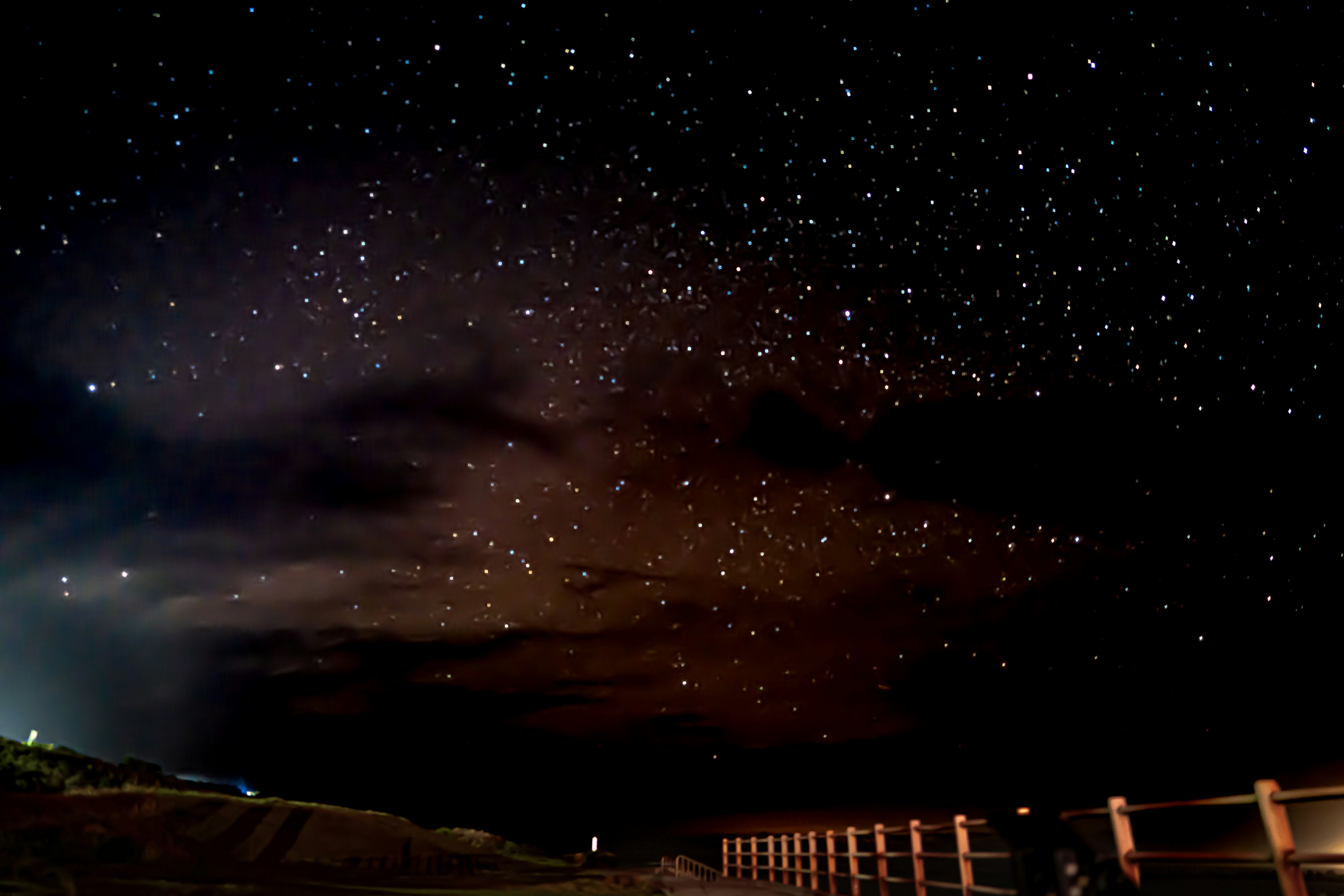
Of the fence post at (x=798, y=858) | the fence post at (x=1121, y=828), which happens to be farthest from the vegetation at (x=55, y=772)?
the fence post at (x=1121, y=828)

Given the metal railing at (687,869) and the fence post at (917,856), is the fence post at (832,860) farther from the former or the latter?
the metal railing at (687,869)

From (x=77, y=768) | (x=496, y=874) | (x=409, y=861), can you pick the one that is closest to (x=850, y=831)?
(x=496, y=874)

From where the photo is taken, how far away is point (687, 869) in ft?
119

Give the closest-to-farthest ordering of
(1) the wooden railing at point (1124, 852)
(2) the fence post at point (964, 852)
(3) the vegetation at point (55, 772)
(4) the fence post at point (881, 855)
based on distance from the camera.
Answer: (1) the wooden railing at point (1124, 852) < (2) the fence post at point (964, 852) < (4) the fence post at point (881, 855) < (3) the vegetation at point (55, 772)

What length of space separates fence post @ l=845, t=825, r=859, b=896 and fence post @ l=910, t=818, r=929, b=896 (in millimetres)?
1979

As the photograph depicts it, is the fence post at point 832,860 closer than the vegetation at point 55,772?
Yes

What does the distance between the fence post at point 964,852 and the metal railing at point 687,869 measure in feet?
69.6

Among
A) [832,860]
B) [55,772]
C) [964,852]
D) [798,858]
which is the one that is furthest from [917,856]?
[55,772]

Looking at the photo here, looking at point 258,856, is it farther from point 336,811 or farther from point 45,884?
point 45,884

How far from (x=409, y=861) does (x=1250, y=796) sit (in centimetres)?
2891

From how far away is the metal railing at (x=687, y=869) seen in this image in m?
30.1

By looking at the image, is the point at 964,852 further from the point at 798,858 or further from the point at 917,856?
the point at 798,858

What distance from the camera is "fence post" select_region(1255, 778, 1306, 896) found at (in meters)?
4.34

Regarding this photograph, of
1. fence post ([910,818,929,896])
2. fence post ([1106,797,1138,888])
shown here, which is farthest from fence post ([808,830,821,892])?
fence post ([1106,797,1138,888])
